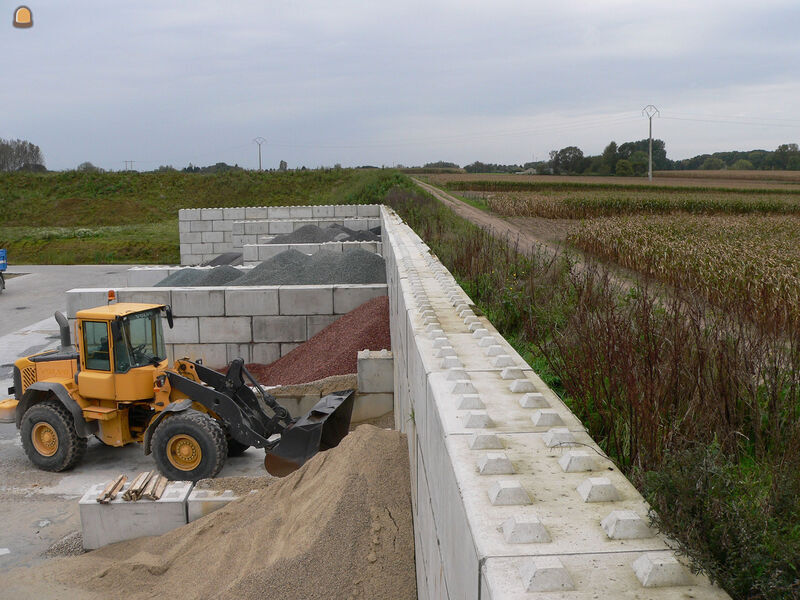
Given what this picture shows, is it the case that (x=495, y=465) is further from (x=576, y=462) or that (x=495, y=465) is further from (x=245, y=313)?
(x=245, y=313)

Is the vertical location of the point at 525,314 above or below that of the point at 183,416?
above

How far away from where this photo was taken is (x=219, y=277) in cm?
1638

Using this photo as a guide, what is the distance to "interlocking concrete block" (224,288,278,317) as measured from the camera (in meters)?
12.7

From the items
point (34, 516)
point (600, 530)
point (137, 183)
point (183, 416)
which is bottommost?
point (34, 516)

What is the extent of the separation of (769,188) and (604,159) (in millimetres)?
42084

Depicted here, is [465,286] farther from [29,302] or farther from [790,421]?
[29,302]

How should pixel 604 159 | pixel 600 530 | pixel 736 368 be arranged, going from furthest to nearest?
pixel 604 159 → pixel 736 368 → pixel 600 530

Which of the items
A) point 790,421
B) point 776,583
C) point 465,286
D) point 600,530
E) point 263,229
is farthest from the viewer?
point 263,229

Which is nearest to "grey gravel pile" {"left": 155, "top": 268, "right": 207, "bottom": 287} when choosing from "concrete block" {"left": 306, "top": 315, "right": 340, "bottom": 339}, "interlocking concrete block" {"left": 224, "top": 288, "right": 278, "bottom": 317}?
"interlocking concrete block" {"left": 224, "top": 288, "right": 278, "bottom": 317}

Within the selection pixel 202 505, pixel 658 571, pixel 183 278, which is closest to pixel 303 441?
pixel 202 505

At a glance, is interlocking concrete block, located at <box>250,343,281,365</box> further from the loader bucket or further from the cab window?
the loader bucket

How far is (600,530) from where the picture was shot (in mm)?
2227

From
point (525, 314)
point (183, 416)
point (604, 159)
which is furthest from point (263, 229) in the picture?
point (604, 159)

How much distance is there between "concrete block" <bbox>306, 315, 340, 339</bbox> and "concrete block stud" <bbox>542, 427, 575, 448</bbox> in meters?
10.1
